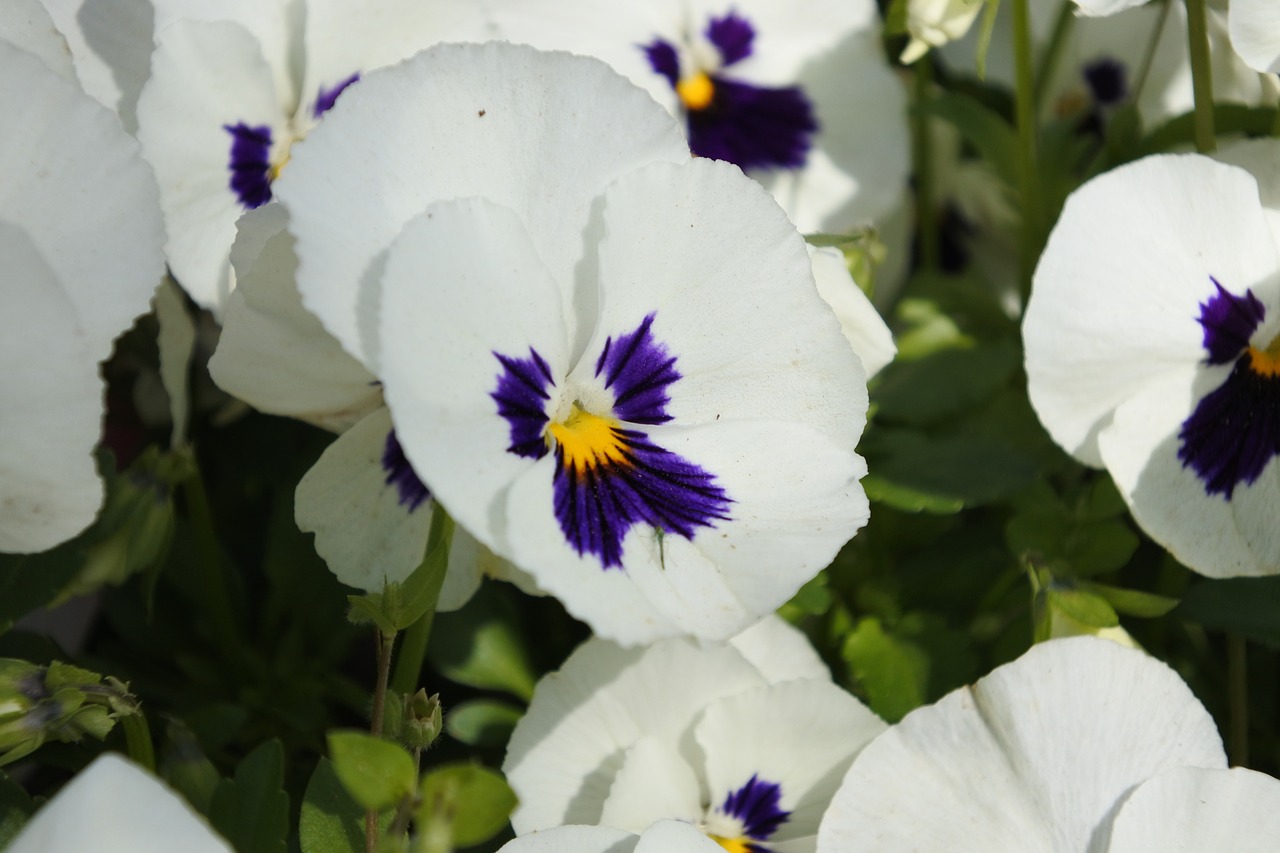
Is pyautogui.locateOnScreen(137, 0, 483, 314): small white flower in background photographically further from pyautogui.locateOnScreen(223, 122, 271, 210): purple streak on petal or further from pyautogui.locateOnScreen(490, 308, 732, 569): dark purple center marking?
pyautogui.locateOnScreen(490, 308, 732, 569): dark purple center marking

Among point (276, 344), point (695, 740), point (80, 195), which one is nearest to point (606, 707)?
point (695, 740)

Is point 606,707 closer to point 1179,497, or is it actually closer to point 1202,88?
point 1179,497

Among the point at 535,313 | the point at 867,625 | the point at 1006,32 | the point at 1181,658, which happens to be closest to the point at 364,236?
the point at 535,313

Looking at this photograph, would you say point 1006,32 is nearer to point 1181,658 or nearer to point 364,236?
point 1181,658

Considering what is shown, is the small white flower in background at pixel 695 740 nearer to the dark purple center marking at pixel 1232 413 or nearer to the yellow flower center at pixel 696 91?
the dark purple center marking at pixel 1232 413

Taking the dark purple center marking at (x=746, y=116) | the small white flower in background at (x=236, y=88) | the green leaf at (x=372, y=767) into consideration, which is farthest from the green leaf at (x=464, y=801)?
the dark purple center marking at (x=746, y=116)
